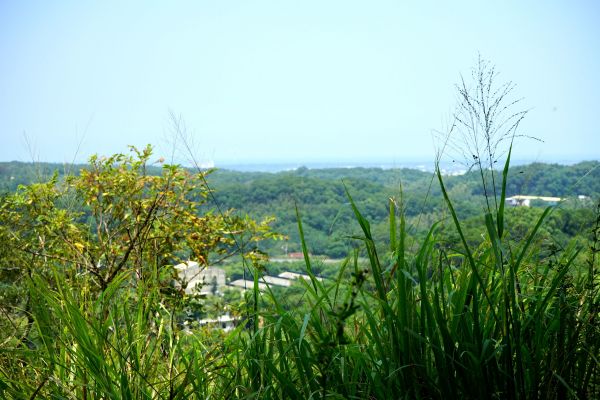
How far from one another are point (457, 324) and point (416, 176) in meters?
1.87

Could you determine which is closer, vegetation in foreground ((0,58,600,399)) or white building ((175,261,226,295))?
vegetation in foreground ((0,58,600,399))

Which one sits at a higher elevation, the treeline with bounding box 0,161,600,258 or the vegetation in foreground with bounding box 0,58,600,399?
the treeline with bounding box 0,161,600,258

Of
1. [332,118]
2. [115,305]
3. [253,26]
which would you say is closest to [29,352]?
[115,305]

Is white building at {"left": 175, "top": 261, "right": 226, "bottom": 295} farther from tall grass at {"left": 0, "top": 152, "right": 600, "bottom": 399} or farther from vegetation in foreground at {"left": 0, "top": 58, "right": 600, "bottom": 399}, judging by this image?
tall grass at {"left": 0, "top": 152, "right": 600, "bottom": 399}

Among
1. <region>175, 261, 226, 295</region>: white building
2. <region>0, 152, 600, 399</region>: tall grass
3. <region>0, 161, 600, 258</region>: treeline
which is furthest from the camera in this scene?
<region>175, 261, 226, 295</region>: white building

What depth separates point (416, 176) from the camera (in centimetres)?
307

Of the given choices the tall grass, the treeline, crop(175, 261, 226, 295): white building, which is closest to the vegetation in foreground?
the tall grass

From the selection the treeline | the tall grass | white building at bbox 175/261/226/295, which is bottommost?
white building at bbox 175/261/226/295

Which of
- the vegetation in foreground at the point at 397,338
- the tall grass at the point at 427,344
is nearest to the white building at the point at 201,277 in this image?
the vegetation in foreground at the point at 397,338

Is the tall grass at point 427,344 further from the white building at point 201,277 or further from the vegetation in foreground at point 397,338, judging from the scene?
the white building at point 201,277

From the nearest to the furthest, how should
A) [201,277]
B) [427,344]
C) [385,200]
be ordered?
1. [427,344]
2. [385,200]
3. [201,277]

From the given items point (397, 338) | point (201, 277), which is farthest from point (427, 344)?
point (201, 277)

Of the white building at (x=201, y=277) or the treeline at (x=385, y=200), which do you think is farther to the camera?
the white building at (x=201, y=277)

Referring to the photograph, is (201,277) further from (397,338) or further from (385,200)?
(397,338)
